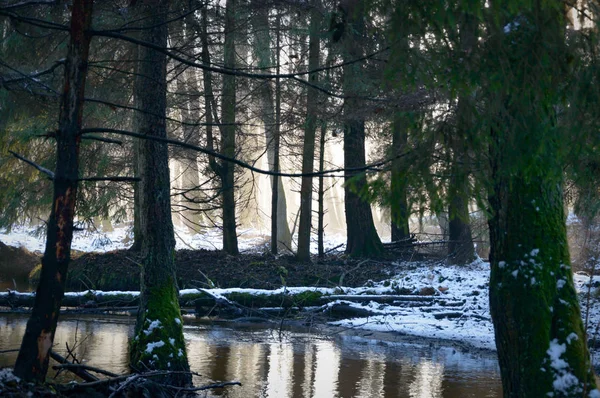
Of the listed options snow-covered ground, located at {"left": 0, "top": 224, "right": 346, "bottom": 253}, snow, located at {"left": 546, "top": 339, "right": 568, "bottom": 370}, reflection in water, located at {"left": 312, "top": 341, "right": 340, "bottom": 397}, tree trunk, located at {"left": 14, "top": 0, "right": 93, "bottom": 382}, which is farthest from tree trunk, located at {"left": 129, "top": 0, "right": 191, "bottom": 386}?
snow-covered ground, located at {"left": 0, "top": 224, "right": 346, "bottom": 253}

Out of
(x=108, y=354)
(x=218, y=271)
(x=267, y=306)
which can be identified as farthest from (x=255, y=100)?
(x=108, y=354)

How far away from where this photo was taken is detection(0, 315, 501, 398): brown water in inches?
338

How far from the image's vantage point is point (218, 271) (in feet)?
55.3

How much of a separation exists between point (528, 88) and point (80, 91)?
154 inches

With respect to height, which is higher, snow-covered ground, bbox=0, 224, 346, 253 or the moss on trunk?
snow-covered ground, bbox=0, 224, 346, 253

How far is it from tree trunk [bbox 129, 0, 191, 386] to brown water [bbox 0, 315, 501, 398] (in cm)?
84

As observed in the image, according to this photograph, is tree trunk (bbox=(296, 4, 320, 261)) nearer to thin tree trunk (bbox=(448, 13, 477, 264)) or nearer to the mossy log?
the mossy log

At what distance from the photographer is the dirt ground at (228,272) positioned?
1617 centimetres

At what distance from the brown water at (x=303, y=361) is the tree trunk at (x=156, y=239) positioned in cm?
84

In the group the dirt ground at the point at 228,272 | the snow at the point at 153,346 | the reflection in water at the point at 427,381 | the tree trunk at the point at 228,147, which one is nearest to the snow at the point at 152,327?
the snow at the point at 153,346

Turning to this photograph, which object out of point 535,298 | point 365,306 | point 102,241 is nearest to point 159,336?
point 535,298

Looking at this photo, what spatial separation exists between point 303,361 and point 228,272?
704 centimetres

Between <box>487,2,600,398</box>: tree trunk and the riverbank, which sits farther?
the riverbank

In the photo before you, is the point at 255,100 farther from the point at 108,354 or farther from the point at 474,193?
the point at 474,193
